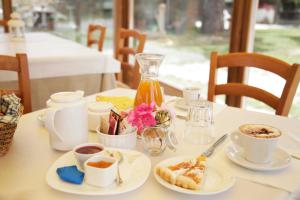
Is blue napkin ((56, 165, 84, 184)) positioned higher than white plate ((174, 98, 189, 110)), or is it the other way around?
white plate ((174, 98, 189, 110))

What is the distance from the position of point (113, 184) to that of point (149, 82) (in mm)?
413

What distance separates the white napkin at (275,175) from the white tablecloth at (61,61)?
1.34 metres

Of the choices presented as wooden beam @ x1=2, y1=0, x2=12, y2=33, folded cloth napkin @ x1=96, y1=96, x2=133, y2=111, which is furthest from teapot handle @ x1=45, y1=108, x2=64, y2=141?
wooden beam @ x1=2, y1=0, x2=12, y2=33

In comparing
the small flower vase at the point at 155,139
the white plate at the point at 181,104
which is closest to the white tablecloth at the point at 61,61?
the white plate at the point at 181,104

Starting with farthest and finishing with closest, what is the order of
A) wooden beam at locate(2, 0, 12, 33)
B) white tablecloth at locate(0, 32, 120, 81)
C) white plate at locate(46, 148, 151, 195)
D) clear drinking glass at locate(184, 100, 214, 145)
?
1. wooden beam at locate(2, 0, 12, 33)
2. white tablecloth at locate(0, 32, 120, 81)
3. clear drinking glass at locate(184, 100, 214, 145)
4. white plate at locate(46, 148, 151, 195)

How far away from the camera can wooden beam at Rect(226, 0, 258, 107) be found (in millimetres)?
2449

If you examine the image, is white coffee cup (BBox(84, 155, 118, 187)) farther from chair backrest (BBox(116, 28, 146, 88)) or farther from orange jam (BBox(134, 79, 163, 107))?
chair backrest (BBox(116, 28, 146, 88))

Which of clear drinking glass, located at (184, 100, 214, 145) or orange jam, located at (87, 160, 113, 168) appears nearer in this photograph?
orange jam, located at (87, 160, 113, 168)

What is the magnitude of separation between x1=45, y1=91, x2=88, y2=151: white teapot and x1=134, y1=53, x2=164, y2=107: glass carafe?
0.21m

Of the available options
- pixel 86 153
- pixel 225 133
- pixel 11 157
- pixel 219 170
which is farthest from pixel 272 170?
pixel 11 157

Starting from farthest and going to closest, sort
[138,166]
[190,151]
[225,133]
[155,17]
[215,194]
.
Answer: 1. [155,17]
2. [225,133]
3. [190,151]
4. [138,166]
5. [215,194]

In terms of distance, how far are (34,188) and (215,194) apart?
0.41m

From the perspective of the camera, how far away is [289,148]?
3.35ft

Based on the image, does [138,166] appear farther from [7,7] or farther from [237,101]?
[7,7]
